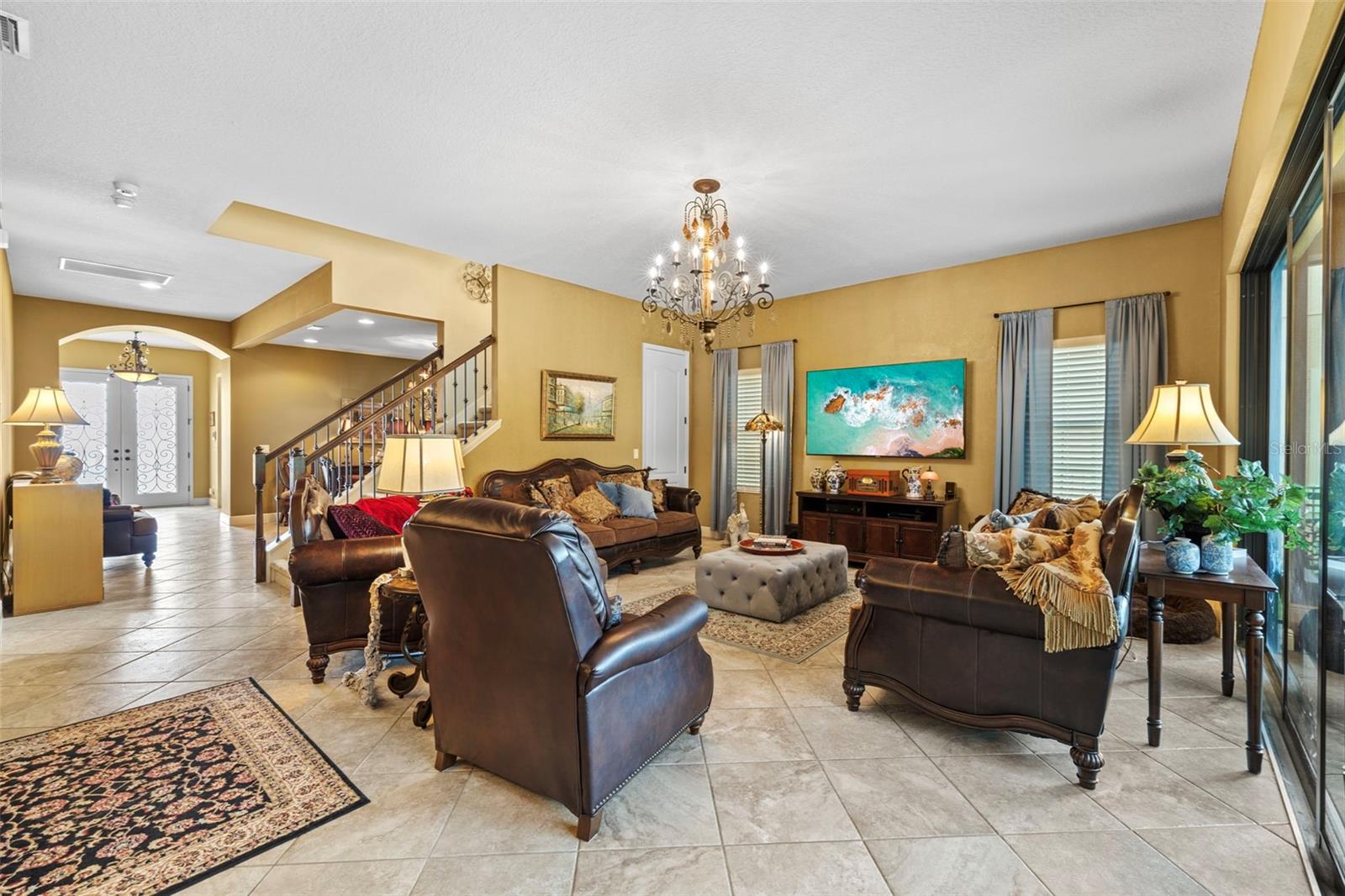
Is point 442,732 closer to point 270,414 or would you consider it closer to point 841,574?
point 841,574

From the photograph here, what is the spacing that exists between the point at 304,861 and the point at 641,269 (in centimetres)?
514

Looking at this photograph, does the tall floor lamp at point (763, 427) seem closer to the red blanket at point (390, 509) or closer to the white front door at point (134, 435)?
the red blanket at point (390, 509)

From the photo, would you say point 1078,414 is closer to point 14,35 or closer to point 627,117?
point 627,117

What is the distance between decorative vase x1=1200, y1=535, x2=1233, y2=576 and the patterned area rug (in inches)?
67.9

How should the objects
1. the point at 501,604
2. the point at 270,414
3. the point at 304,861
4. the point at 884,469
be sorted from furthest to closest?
the point at 270,414, the point at 884,469, the point at 501,604, the point at 304,861

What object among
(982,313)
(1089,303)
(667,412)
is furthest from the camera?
(667,412)

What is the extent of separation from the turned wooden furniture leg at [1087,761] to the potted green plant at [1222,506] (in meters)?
0.96

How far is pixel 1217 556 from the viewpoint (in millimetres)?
2438

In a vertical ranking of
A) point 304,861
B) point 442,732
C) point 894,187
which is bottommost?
point 304,861

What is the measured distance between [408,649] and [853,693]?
2.17 metres

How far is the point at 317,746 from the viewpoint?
96.6 inches

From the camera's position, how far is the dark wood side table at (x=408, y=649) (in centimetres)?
261

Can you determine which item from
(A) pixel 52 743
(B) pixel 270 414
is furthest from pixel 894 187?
(B) pixel 270 414

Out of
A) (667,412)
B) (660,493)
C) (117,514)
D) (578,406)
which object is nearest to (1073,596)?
(660,493)
